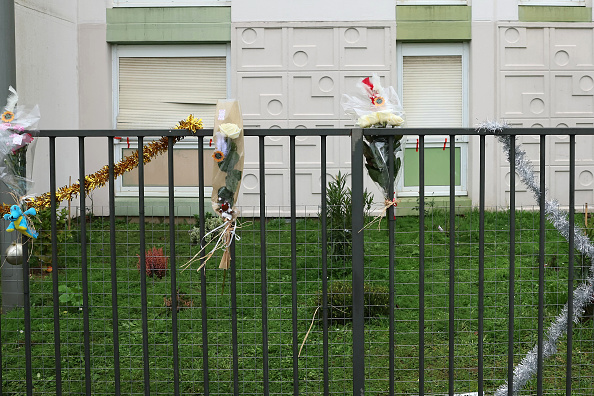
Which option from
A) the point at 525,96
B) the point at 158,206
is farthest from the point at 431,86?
the point at 158,206

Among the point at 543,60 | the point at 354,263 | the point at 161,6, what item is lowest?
the point at 354,263

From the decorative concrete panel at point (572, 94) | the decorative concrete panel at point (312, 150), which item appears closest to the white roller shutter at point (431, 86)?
the decorative concrete panel at point (312, 150)

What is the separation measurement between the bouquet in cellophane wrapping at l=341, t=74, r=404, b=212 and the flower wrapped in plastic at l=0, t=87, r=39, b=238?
5.81 feet

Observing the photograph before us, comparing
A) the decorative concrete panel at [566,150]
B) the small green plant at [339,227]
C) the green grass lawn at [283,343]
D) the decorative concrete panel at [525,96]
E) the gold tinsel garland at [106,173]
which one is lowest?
the green grass lawn at [283,343]

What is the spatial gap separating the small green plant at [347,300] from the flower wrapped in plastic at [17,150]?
8.37ft

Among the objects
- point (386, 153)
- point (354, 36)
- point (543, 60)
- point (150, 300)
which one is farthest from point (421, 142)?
point (543, 60)

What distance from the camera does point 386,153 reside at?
346 cm

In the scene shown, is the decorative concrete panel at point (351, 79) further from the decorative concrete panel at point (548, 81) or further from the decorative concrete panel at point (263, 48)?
the decorative concrete panel at point (548, 81)

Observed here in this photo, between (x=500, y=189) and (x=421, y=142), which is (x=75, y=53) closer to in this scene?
(x=500, y=189)

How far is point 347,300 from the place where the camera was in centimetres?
553

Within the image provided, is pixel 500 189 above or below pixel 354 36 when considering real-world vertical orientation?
below

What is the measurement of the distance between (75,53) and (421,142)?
825 centimetres

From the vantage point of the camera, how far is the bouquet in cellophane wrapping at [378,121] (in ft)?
11.3

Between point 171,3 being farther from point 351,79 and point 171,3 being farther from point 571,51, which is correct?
point 571,51
